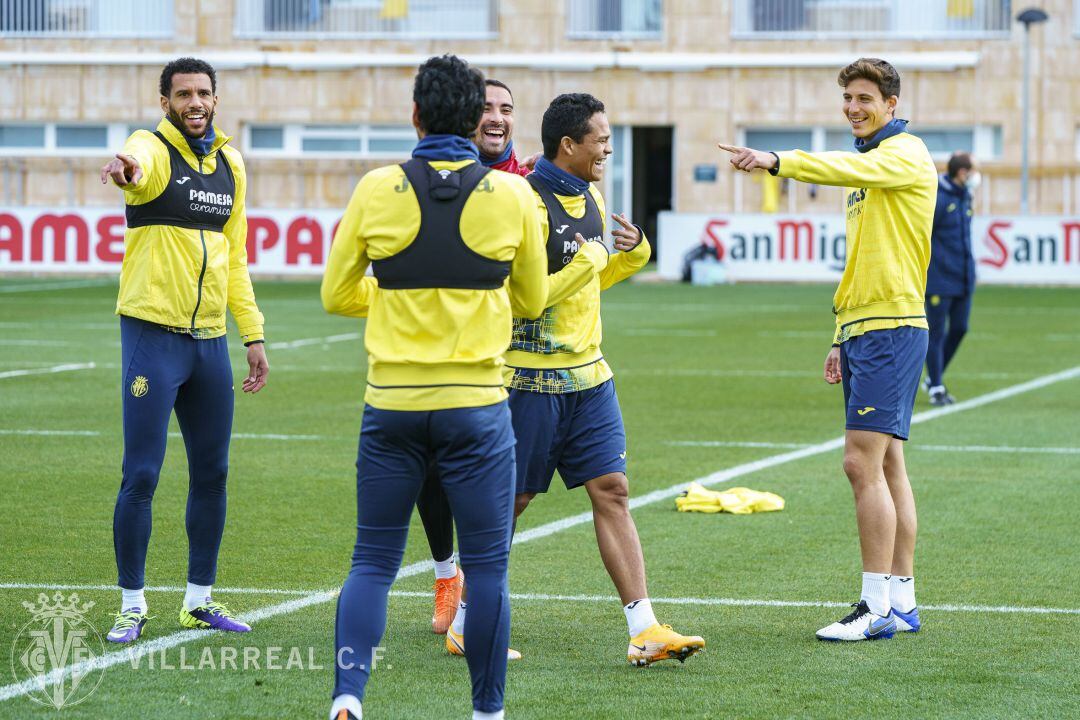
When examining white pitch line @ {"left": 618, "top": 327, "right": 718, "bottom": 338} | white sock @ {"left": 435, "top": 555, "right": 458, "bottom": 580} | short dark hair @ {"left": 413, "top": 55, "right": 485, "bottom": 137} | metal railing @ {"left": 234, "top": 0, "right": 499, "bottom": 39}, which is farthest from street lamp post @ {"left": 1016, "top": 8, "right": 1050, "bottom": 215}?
short dark hair @ {"left": 413, "top": 55, "right": 485, "bottom": 137}

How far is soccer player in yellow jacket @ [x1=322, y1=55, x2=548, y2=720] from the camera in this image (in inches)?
200

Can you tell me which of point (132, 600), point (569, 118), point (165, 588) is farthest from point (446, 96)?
point (165, 588)

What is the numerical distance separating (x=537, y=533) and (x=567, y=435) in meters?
2.62

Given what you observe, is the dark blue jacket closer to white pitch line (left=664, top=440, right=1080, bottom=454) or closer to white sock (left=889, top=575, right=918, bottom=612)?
white pitch line (left=664, top=440, right=1080, bottom=454)

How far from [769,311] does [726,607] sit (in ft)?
60.4

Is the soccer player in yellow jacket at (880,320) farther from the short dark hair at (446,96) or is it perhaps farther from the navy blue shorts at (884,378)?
the short dark hair at (446,96)

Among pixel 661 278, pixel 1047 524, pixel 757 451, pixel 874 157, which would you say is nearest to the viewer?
pixel 874 157

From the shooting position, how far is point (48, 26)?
1574 inches

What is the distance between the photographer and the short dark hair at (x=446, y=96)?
5.12 meters

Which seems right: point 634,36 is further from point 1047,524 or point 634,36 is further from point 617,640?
point 617,640

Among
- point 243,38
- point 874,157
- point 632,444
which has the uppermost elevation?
point 243,38

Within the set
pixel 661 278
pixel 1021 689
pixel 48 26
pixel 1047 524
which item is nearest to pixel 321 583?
pixel 1021 689

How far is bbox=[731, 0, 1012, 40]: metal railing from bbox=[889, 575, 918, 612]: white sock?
32.3m

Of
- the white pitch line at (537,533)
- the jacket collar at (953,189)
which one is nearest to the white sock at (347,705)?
the white pitch line at (537,533)
